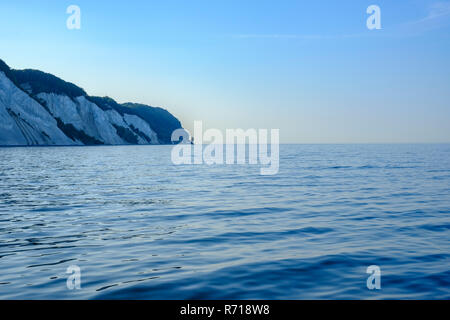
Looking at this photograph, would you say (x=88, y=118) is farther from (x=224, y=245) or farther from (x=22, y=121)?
(x=224, y=245)

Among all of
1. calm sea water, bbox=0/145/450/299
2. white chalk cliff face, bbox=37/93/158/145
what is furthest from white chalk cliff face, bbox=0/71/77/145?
calm sea water, bbox=0/145/450/299

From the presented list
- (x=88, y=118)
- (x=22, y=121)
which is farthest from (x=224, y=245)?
(x=88, y=118)

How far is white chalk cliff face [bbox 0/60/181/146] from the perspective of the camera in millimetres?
Answer: 105625

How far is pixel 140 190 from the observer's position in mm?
25656

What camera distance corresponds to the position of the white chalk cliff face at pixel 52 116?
105625 mm

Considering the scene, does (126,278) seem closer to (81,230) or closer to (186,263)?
(186,263)

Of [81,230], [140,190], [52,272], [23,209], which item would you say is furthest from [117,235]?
[140,190]

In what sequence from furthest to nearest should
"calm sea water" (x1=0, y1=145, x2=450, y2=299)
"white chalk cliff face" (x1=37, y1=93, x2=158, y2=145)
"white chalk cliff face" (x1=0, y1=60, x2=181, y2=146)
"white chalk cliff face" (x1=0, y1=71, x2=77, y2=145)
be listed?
"white chalk cliff face" (x1=37, y1=93, x2=158, y2=145), "white chalk cliff face" (x1=0, y1=60, x2=181, y2=146), "white chalk cliff face" (x1=0, y1=71, x2=77, y2=145), "calm sea water" (x1=0, y1=145, x2=450, y2=299)

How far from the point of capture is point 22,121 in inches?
4198

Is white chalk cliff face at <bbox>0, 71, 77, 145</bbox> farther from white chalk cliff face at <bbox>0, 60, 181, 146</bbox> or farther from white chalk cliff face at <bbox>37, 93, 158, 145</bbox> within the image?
white chalk cliff face at <bbox>37, 93, 158, 145</bbox>

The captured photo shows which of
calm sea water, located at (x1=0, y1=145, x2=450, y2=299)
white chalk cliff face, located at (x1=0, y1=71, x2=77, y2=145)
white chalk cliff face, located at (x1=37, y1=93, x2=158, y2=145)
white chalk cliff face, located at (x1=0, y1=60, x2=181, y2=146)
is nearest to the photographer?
calm sea water, located at (x1=0, y1=145, x2=450, y2=299)

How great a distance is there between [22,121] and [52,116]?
1614cm

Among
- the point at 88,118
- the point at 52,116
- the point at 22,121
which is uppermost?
the point at 88,118
